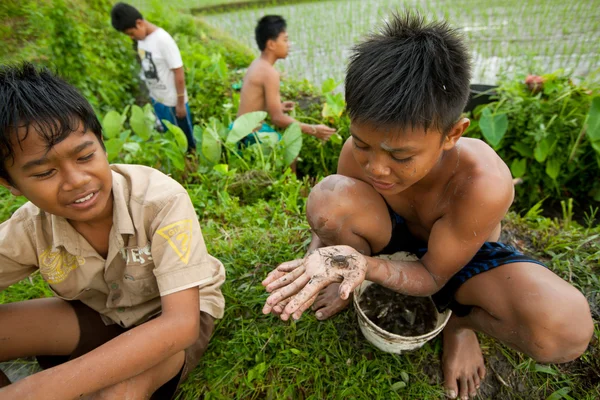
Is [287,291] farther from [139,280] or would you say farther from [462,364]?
[462,364]

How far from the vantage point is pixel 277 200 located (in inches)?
95.1

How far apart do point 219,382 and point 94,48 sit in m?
4.05

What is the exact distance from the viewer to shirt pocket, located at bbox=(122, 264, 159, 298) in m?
1.27

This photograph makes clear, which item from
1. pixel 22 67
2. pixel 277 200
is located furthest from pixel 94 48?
pixel 22 67

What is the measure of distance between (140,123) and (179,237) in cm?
196

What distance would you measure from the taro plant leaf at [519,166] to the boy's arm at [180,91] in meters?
2.86

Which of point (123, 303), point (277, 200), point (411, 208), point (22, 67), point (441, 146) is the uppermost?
point (22, 67)

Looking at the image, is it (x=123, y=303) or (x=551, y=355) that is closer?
(x=551, y=355)

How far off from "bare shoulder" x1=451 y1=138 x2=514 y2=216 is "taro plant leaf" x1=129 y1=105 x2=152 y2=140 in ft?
7.79

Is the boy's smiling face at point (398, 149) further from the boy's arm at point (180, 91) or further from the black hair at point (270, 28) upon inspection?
the boy's arm at point (180, 91)

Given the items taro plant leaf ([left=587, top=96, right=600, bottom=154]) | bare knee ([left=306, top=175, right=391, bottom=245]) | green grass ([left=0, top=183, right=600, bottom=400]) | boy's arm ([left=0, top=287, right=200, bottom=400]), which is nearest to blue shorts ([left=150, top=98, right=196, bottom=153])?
green grass ([left=0, top=183, right=600, bottom=400])

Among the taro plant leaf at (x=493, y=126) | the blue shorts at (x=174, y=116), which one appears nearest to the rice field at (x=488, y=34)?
the taro plant leaf at (x=493, y=126)

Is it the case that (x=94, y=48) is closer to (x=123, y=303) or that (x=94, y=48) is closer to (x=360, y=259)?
(x=123, y=303)

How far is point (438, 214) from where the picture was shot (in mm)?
1342
